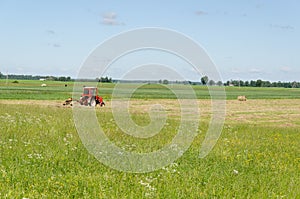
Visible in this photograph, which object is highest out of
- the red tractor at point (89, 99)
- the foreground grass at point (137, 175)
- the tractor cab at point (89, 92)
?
the tractor cab at point (89, 92)

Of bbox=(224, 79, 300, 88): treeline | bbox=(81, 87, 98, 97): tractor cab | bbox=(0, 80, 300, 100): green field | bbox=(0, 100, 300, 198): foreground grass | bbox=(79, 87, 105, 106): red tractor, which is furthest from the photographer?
bbox=(224, 79, 300, 88): treeline

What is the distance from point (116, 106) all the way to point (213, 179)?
15.6 m

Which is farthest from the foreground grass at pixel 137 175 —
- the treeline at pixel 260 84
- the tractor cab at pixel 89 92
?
the treeline at pixel 260 84

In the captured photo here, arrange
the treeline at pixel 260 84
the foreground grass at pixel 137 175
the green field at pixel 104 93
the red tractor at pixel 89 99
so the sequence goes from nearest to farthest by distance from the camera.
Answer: the foreground grass at pixel 137 175, the red tractor at pixel 89 99, the green field at pixel 104 93, the treeline at pixel 260 84

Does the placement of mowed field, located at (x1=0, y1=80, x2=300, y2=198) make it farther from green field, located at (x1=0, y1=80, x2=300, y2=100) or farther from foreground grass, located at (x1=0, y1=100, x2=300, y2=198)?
green field, located at (x1=0, y1=80, x2=300, y2=100)

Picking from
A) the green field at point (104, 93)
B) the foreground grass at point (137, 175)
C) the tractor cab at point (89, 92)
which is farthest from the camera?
the green field at point (104, 93)

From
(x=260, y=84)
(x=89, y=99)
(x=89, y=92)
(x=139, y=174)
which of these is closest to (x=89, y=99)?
(x=89, y=99)

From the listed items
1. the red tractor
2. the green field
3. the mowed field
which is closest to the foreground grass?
the mowed field

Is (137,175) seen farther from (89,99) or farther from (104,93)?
(104,93)

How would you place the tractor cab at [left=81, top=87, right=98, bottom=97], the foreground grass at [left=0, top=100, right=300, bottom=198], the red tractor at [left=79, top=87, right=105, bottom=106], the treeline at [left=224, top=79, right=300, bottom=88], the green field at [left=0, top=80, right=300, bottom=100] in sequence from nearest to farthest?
the foreground grass at [left=0, top=100, right=300, bottom=198]
the red tractor at [left=79, top=87, right=105, bottom=106]
the tractor cab at [left=81, top=87, right=98, bottom=97]
the green field at [left=0, top=80, right=300, bottom=100]
the treeline at [left=224, top=79, right=300, bottom=88]

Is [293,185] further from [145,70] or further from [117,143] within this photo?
[117,143]

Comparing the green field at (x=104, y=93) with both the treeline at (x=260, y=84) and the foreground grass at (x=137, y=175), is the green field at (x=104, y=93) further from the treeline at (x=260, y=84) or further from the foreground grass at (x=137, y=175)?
the treeline at (x=260, y=84)

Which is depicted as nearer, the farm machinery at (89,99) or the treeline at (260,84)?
the farm machinery at (89,99)

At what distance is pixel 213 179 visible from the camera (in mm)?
7352
